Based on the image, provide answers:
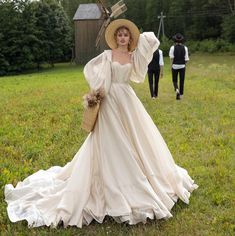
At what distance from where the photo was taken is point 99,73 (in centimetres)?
535

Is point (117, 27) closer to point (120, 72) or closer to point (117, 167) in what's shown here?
point (120, 72)

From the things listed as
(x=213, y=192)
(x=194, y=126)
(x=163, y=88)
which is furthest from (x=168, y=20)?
(x=213, y=192)

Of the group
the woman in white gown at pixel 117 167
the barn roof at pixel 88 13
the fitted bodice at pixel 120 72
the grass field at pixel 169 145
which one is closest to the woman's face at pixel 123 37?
the woman in white gown at pixel 117 167

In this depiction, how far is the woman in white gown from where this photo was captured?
5.07 meters

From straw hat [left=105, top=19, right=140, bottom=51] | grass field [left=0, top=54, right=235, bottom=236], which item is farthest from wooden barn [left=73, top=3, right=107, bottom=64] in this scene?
straw hat [left=105, top=19, right=140, bottom=51]

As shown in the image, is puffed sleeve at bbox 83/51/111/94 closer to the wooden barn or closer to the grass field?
the grass field

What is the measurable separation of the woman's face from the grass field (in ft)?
6.84

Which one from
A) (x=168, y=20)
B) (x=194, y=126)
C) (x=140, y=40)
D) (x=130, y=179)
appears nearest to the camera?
(x=130, y=179)

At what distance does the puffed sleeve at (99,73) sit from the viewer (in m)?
5.32

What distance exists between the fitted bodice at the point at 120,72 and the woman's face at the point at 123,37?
27 cm

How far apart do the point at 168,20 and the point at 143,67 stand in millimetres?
62912

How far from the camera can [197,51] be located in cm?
5422

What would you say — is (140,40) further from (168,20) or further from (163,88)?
(168,20)

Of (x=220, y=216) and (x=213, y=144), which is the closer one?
(x=220, y=216)
